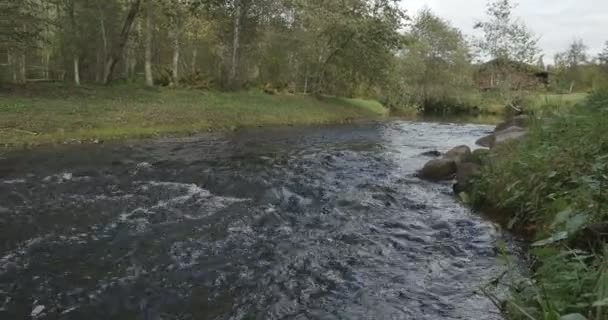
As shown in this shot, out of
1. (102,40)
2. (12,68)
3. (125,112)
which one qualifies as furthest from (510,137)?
(12,68)

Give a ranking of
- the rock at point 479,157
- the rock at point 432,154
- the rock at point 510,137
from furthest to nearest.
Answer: the rock at point 432,154 < the rock at point 510,137 < the rock at point 479,157

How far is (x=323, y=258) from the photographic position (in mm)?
5129

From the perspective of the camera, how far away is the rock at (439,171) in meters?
9.92

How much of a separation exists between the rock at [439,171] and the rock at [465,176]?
0.94 metres

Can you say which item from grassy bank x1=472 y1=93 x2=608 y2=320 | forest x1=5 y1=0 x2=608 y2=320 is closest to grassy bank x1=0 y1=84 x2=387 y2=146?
forest x1=5 y1=0 x2=608 y2=320

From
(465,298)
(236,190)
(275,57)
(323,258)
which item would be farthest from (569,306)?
(275,57)

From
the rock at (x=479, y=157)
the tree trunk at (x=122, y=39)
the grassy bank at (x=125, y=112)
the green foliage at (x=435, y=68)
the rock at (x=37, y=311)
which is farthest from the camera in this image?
the green foliage at (x=435, y=68)

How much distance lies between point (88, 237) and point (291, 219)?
280 cm

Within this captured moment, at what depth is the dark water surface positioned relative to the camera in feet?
13.1

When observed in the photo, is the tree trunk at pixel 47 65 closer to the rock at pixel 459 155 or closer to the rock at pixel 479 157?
the rock at pixel 459 155

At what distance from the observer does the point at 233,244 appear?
5398mm

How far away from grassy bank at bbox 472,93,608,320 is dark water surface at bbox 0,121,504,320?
0.58m

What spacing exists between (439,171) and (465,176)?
4.60 feet

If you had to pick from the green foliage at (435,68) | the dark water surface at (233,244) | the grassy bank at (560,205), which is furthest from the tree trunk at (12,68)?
the green foliage at (435,68)
